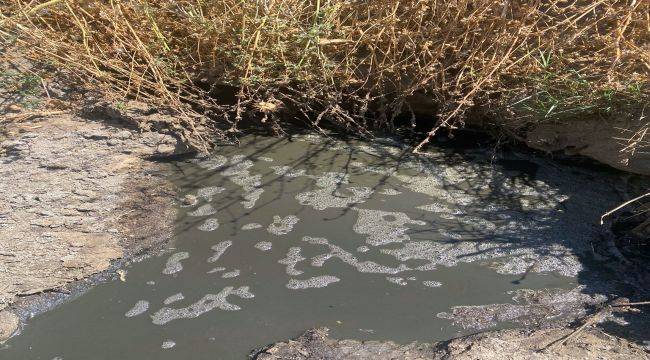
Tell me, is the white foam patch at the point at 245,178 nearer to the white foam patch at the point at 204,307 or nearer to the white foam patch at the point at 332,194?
the white foam patch at the point at 332,194

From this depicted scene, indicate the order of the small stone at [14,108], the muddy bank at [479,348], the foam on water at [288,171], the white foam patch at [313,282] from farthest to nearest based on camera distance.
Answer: the small stone at [14,108] < the foam on water at [288,171] < the white foam patch at [313,282] < the muddy bank at [479,348]

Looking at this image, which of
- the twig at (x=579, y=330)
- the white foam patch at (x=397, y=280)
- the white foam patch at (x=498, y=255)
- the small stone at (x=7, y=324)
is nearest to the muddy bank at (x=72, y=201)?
the small stone at (x=7, y=324)

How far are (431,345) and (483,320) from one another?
0.82 ft

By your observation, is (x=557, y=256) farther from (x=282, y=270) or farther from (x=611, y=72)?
(x=282, y=270)

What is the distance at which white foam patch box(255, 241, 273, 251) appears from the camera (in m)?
2.86

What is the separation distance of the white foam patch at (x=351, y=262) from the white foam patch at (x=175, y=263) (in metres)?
0.55

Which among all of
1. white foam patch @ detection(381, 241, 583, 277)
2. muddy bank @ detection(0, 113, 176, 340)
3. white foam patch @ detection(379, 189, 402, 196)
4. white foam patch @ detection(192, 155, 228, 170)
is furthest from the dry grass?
white foam patch @ detection(381, 241, 583, 277)

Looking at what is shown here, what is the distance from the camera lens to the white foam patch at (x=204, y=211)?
120 inches

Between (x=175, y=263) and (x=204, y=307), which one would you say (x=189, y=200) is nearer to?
(x=175, y=263)

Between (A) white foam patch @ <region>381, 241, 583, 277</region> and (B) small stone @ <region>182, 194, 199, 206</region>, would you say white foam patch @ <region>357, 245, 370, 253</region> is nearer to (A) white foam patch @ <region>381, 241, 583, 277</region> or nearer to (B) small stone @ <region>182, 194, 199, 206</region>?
(A) white foam patch @ <region>381, 241, 583, 277</region>

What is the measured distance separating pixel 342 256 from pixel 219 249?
0.53m

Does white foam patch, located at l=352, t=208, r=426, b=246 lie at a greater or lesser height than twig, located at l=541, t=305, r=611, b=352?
greater

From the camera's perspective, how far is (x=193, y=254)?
2.81m

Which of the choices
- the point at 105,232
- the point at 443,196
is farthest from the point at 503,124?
the point at 105,232
